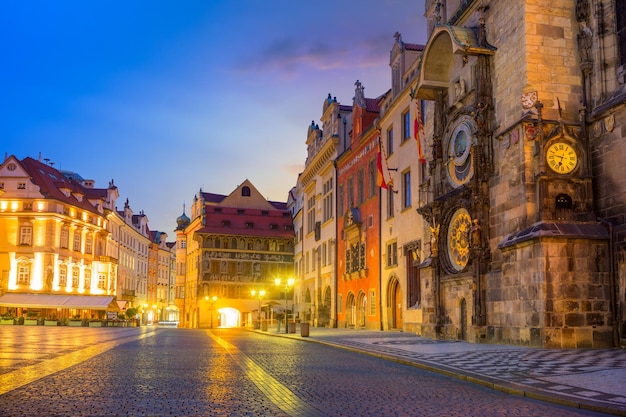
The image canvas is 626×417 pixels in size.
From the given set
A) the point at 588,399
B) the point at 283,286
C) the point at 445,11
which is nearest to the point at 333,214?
the point at 445,11

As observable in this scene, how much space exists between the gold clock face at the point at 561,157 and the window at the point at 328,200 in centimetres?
3408

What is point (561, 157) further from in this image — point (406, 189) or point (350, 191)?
point (350, 191)

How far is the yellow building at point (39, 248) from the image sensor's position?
71.5 meters

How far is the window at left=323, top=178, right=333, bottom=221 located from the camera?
54969 millimetres

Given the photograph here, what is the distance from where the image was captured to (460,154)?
2597cm

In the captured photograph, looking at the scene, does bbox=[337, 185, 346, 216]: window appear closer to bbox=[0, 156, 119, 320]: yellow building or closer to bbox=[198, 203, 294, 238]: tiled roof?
bbox=[198, 203, 294, 238]: tiled roof

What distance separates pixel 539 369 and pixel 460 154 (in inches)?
517

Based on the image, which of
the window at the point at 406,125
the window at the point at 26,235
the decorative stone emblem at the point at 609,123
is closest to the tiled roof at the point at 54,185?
the window at the point at 26,235

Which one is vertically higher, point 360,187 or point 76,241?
point 360,187

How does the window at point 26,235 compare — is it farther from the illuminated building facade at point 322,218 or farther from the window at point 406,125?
the window at point 406,125

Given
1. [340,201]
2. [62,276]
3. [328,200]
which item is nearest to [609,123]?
[340,201]

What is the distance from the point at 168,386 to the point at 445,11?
23.3 m

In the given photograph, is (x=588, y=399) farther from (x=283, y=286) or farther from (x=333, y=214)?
(x=283, y=286)

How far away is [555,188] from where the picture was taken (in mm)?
20641
